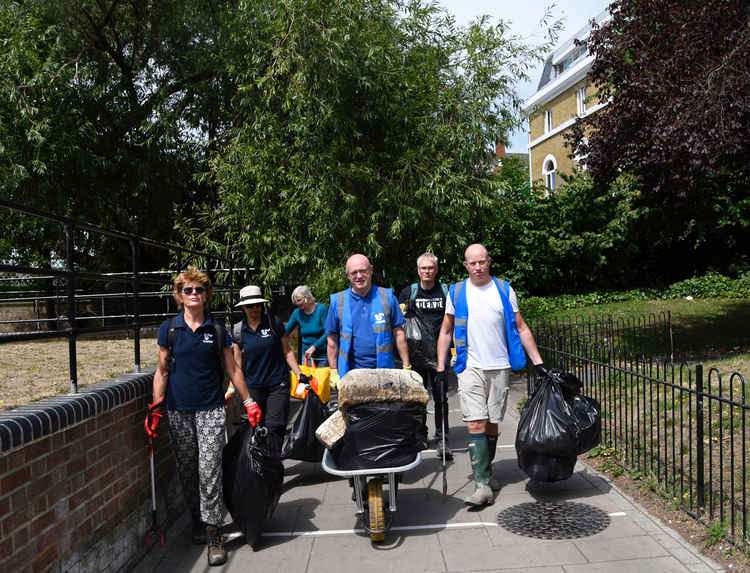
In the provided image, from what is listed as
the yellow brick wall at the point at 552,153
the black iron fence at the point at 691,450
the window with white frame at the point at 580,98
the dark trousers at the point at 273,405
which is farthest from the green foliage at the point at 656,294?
the dark trousers at the point at 273,405

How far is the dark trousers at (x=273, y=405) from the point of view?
5.77 meters

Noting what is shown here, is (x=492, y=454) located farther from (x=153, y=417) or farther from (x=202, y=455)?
(x=153, y=417)

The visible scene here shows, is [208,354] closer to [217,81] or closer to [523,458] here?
[523,458]

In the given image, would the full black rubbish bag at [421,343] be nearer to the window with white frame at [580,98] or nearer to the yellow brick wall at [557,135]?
the yellow brick wall at [557,135]

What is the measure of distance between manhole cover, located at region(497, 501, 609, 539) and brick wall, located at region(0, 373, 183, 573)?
8.41 feet

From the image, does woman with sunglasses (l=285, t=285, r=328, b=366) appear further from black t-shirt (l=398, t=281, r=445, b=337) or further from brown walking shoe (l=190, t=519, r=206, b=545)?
brown walking shoe (l=190, t=519, r=206, b=545)

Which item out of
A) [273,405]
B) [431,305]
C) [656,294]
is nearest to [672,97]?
[431,305]

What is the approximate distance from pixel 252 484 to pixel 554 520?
7.10 feet

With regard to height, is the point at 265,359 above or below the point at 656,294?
above

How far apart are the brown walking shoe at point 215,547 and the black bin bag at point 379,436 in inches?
36.0

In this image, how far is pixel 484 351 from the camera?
5195 mm

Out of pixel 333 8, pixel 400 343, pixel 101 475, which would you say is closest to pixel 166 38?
pixel 333 8

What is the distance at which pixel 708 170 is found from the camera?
32.8 ft

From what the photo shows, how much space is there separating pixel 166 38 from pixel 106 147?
3106 millimetres
